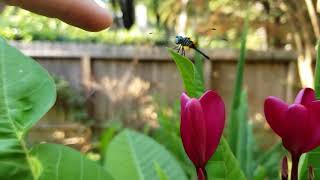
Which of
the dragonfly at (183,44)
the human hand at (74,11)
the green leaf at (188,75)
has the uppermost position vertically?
the human hand at (74,11)

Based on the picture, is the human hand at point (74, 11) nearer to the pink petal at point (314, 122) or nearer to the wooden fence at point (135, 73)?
the pink petal at point (314, 122)

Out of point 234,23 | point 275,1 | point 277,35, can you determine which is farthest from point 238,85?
point 277,35

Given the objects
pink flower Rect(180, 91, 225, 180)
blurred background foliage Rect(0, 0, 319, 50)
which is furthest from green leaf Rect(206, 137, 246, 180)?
blurred background foliage Rect(0, 0, 319, 50)

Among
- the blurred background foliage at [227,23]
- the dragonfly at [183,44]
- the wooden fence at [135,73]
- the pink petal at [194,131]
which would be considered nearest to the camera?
the pink petal at [194,131]

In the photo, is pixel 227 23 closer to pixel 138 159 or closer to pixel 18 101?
pixel 138 159

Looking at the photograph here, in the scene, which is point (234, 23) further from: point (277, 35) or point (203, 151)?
point (203, 151)

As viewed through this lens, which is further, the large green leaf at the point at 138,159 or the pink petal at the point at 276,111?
the large green leaf at the point at 138,159

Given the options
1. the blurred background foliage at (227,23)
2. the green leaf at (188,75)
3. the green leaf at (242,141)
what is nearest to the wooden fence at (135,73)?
the blurred background foliage at (227,23)

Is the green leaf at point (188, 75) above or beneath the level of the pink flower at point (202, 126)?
above

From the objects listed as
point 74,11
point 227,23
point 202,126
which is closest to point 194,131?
point 202,126

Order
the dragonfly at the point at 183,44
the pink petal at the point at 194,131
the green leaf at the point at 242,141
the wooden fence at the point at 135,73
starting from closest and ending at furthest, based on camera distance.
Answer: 1. the pink petal at the point at 194,131
2. the dragonfly at the point at 183,44
3. the green leaf at the point at 242,141
4. the wooden fence at the point at 135,73
